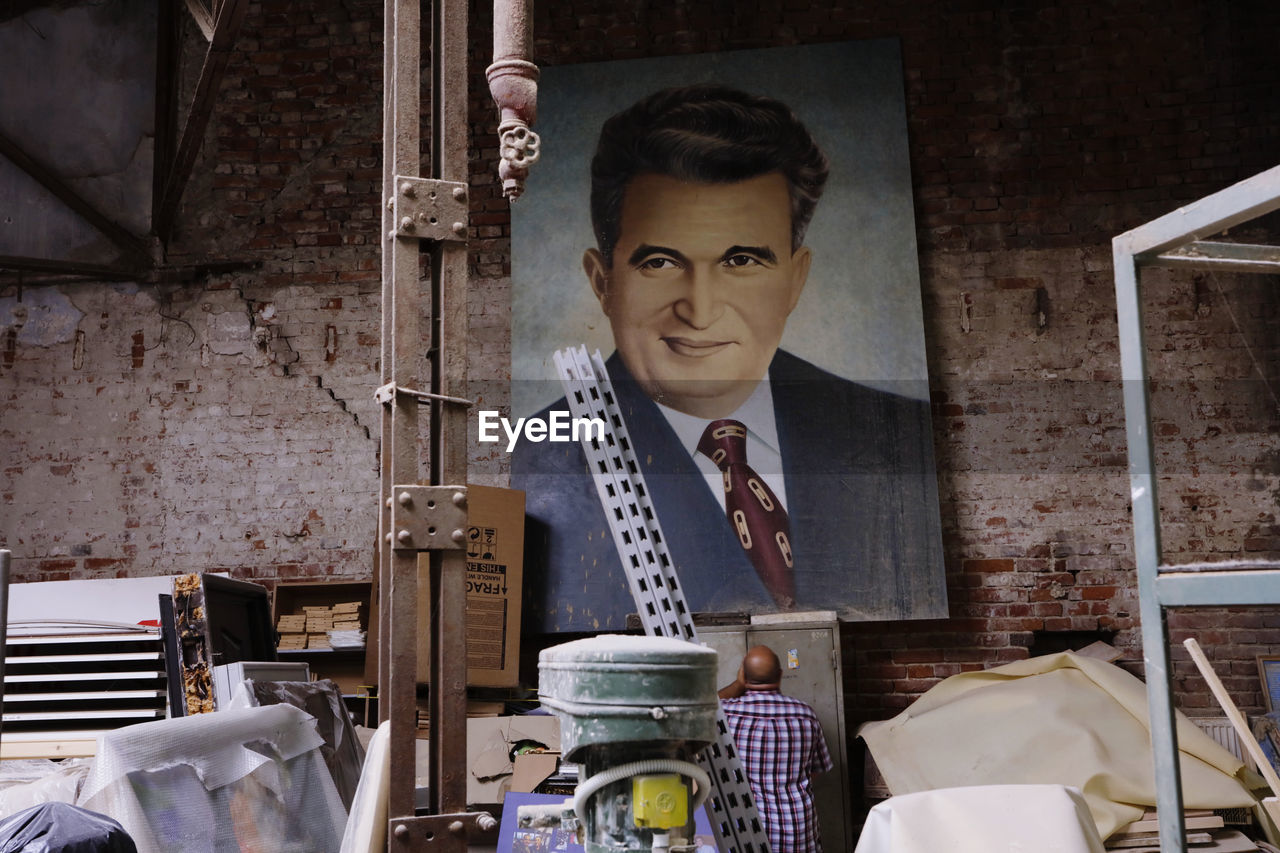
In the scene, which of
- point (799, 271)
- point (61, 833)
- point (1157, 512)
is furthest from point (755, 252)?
point (61, 833)

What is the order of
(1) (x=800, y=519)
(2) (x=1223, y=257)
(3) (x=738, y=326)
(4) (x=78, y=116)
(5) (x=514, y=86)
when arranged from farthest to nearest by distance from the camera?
(4) (x=78, y=116) < (3) (x=738, y=326) < (1) (x=800, y=519) < (5) (x=514, y=86) < (2) (x=1223, y=257)

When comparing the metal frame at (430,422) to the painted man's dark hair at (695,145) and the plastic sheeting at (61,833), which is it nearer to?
the plastic sheeting at (61,833)

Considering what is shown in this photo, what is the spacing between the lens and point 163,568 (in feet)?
21.6

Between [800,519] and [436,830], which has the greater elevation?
[800,519]

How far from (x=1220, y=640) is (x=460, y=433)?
5142 millimetres

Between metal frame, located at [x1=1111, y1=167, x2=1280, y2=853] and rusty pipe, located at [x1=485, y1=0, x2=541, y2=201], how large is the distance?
4.54 ft

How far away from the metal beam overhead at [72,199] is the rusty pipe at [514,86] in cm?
501

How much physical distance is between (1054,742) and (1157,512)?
12.5ft

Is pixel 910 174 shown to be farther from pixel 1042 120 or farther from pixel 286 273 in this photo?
pixel 286 273

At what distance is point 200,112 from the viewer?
600 centimetres

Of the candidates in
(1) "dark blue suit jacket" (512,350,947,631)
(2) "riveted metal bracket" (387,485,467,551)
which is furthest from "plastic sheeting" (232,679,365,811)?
(1) "dark blue suit jacket" (512,350,947,631)

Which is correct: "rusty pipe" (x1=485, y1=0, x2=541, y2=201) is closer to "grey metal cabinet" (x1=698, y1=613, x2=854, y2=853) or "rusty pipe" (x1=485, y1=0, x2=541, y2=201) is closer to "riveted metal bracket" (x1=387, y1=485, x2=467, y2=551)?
"riveted metal bracket" (x1=387, y1=485, x2=467, y2=551)

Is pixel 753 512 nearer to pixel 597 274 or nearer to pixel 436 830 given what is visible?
pixel 597 274

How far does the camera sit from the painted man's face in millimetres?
6531
